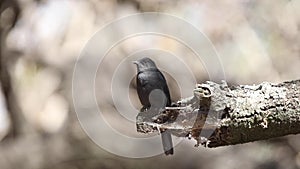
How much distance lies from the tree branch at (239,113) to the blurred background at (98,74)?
5.82 ft

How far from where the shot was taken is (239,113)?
4.03ft

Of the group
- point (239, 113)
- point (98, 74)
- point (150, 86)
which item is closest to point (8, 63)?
point (98, 74)

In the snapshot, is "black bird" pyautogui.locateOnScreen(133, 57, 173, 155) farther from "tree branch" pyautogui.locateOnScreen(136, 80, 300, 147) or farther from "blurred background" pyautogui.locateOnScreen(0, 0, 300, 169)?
"blurred background" pyautogui.locateOnScreen(0, 0, 300, 169)

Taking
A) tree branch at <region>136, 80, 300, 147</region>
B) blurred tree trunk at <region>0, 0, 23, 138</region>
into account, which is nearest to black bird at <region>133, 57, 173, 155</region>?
tree branch at <region>136, 80, 300, 147</region>

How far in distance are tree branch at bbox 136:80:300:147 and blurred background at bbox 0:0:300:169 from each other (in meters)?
1.77

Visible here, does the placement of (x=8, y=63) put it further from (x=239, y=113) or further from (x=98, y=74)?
(x=239, y=113)

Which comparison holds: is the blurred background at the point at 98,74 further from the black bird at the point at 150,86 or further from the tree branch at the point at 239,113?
the tree branch at the point at 239,113

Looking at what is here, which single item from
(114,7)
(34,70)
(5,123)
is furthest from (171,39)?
(5,123)

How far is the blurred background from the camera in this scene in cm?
315

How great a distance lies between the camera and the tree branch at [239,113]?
1222 millimetres

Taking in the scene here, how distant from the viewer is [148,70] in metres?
1.92

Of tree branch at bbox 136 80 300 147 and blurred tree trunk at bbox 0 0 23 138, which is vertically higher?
blurred tree trunk at bbox 0 0 23 138

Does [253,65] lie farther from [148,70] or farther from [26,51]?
[148,70]

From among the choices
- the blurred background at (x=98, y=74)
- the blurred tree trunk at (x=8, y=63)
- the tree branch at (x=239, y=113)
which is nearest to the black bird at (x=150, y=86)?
the tree branch at (x=239, y=113)
